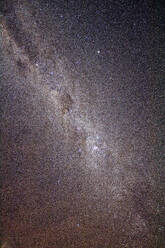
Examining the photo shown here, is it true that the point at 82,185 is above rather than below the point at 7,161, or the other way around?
below

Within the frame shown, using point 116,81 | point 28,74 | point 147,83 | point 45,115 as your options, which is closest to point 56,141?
point 45,115

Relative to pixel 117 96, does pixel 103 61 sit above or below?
above

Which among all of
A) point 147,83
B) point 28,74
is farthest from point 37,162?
point 147,83

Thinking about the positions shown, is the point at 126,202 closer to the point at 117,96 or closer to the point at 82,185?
the point at 82,185

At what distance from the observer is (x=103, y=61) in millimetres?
2506

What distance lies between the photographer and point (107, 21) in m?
2.48

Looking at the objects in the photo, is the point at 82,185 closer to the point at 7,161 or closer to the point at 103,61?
the point at 7,161

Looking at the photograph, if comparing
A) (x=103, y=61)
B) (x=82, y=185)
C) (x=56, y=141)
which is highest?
(x=103, y=61)

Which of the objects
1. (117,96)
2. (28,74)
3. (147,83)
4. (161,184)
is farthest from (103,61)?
(161,184)

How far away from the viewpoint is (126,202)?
2.50 metres

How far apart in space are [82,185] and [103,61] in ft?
5.47

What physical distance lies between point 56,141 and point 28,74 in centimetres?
94

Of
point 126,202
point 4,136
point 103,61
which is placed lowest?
point 126,202

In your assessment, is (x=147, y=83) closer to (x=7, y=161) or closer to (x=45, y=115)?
(x=45, y=115)
